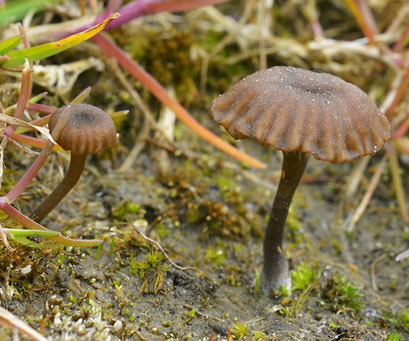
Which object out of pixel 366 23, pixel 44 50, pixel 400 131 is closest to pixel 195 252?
pixel 44 50

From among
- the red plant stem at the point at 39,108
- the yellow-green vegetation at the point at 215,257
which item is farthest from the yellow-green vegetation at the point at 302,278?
the red plant stem at the point at 39,108

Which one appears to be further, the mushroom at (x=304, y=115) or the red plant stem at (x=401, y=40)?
the red plant stem at (x=401, y=40)

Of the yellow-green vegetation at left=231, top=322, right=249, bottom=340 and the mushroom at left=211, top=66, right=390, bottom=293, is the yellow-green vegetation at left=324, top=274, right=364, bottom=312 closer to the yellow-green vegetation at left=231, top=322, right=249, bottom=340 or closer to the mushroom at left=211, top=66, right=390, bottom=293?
the yellow-green vegetation at left=231, top=322, right=249, bottom=340

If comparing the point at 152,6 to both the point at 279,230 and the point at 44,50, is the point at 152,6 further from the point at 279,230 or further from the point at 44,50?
the point at 279,230

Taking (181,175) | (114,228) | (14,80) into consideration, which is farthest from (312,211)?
(14,80)

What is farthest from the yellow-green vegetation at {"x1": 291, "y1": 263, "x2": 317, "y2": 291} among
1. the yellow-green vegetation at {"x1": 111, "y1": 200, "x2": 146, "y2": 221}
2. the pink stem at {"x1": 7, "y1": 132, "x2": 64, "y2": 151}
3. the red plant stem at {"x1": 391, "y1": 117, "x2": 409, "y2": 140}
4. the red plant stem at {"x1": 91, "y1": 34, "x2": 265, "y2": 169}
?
the pink stem at {"x1": 7, "y1": 132, "x2": 64, "y2": 151}

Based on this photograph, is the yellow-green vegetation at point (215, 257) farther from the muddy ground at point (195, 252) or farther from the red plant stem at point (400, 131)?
the red plant stem at point (400, 131)
